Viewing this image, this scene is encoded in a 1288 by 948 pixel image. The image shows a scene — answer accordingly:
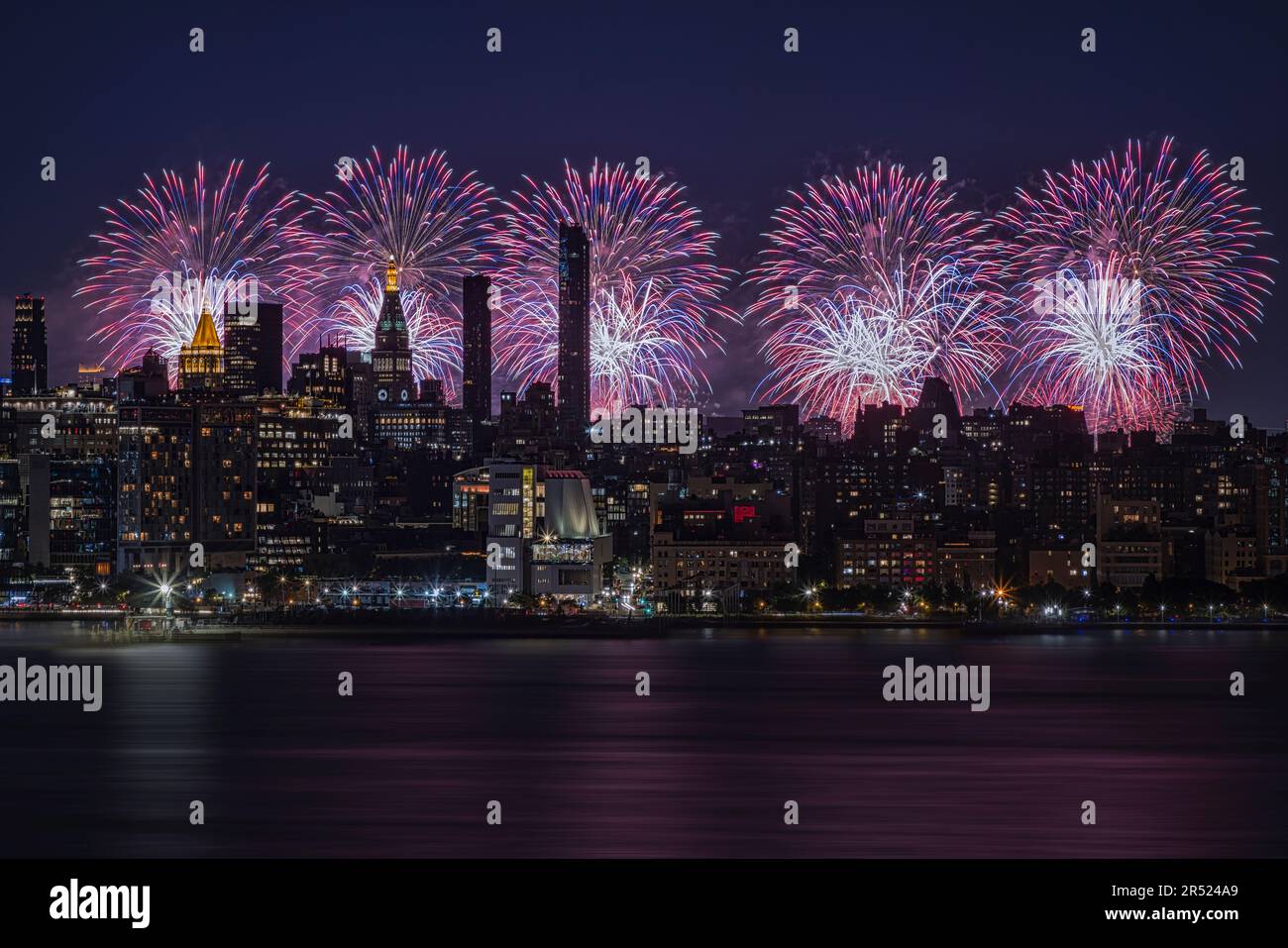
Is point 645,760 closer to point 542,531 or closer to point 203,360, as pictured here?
point 542,531

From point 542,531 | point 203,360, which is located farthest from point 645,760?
point 203,360

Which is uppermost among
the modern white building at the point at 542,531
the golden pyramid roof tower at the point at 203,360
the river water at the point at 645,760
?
the golden pyramid roof tower at the point at 203,360

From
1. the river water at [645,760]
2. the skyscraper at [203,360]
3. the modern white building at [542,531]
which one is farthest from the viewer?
the skyscraper at [203,360]

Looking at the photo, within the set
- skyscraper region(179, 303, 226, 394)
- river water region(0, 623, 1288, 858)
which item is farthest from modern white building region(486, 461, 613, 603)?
skyscraper region(179, 303, 226, 394)

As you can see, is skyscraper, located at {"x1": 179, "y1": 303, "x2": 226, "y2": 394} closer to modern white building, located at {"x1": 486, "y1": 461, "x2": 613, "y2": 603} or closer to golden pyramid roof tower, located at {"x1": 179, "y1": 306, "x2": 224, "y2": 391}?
golden pyramid roof tower, located at {"x1": 179, "y1": 306, "x2": 224, "y2": 391}

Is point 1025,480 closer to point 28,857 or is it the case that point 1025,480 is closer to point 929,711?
point 929,711

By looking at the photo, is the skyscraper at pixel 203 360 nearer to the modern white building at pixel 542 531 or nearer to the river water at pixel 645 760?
the modern white building at pixel 542 531

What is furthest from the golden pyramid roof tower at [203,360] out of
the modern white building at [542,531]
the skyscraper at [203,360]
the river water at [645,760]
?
the river water at [645,760]
